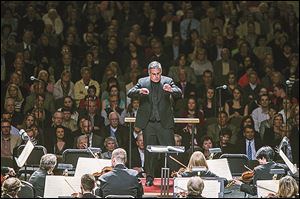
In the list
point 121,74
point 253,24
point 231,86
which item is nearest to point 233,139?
point 231,86

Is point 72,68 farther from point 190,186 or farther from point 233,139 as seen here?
point 190,186

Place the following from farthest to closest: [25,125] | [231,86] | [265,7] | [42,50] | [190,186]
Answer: [265,7] → [42,50] → [231,86] → [25,125] → [190,186]

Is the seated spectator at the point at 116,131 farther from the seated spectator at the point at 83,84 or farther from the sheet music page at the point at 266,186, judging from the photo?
the sheet music page at the point at 266,186

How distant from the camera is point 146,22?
65.0 feet

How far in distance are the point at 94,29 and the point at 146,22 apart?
108cm

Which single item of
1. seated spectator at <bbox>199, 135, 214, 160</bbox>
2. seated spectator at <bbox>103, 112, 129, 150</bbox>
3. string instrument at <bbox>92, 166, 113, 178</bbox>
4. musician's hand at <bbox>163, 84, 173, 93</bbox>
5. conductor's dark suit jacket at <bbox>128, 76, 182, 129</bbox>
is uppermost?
musician's hand at <bbox>163, 84, 173, 93</bbox>

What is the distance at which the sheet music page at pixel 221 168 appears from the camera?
42.3ft

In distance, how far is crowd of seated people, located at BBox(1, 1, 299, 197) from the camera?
1567 centimetres

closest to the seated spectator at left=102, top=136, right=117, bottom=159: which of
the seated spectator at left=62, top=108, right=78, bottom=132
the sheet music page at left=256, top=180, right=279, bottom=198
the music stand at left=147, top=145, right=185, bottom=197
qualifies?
the seated spectator at left=62, top=108, right=78, bottom=132

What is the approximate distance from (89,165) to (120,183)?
1105 mm

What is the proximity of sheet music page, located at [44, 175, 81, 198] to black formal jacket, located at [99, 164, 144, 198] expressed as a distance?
477mm

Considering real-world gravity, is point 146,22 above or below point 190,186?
above

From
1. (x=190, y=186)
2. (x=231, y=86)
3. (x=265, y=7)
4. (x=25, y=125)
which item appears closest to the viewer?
(x=190, y=186)

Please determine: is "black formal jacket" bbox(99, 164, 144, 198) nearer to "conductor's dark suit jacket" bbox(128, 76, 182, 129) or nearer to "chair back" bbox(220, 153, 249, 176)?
"conductor's dark suit jacket" bbox(128, 76, 182, 129)
